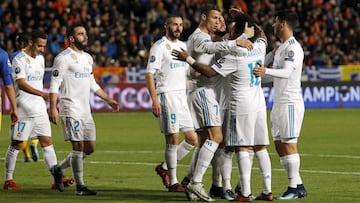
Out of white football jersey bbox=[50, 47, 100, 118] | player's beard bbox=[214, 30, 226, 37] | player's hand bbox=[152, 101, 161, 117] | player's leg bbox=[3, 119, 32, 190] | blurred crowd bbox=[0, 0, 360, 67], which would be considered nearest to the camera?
player's beard bbox=[214, 30, 226, 37]

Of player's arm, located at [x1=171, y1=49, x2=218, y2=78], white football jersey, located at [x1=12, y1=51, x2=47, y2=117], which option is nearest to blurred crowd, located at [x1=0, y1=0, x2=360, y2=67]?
white football jersey, located at [x1=12, y1=51, x2=47, y2=117]

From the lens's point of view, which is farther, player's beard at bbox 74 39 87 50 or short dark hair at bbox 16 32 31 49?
short dark hair at bbox 16 32 31 49

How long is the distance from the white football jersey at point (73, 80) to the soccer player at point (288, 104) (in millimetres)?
2575

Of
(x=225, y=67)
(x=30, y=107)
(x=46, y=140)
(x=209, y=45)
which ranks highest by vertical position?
(x=209, y=45)

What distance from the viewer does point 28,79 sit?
49.6 ft

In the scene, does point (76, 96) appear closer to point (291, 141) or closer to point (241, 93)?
point (241, 93)

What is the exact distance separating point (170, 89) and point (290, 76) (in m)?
1.78

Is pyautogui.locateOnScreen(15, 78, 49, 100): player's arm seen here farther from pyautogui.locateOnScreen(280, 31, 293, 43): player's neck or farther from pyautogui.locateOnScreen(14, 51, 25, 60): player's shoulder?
pyautogui.locateOnScreen(280, 31, 293, 43): player's neck

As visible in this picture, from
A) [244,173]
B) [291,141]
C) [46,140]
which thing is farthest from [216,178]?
[46,140]

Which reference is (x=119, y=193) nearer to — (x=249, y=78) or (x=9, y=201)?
(x=9, y=201)

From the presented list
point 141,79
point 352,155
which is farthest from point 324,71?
point 352,155

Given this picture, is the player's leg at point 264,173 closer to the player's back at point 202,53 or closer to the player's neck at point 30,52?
the player's back at point 202,53

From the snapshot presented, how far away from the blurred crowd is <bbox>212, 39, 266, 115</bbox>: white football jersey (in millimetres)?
20193

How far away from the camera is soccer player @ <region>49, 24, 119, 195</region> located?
1337 centimetres
